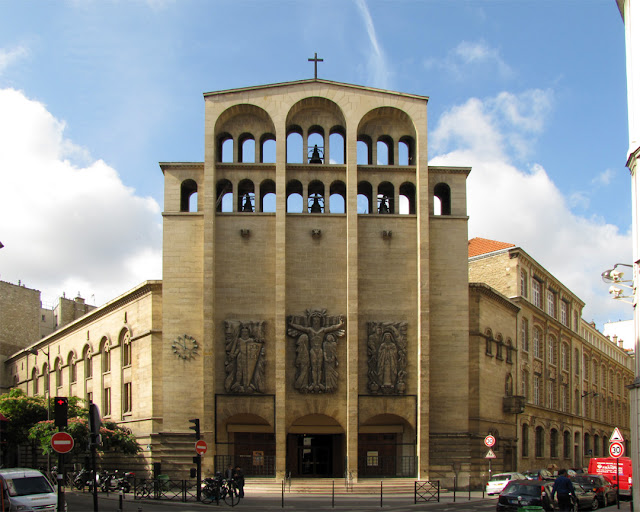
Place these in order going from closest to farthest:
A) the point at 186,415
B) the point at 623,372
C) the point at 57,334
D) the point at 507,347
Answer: the point at 186,415 → the point at 507,347 → the point at 57,334 → the point at 623,372

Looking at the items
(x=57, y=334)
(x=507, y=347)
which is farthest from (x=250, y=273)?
(x=57, y=334)

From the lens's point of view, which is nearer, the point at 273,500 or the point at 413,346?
the point at 273,500

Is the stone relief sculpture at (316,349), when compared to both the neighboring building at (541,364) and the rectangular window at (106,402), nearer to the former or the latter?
the neighboring building at (541,364)

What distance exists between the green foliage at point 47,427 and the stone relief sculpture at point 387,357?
14.8 metres

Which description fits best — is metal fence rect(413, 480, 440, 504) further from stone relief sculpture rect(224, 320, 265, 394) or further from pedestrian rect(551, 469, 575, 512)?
pedestrian rect(551, 469, 575, 512)

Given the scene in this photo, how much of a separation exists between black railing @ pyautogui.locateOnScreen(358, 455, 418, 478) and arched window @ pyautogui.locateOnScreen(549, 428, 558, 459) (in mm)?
24684

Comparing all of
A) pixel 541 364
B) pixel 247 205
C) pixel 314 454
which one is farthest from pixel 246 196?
pixel 541 364

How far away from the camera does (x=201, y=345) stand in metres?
43.8

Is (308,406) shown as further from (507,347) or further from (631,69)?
(631,69)

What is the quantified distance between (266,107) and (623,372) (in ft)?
219

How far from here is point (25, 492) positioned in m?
25.8

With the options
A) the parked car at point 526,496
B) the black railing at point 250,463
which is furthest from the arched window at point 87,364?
the parked car at point 526,496

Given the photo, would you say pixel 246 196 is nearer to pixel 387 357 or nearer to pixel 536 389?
pixel 387 357

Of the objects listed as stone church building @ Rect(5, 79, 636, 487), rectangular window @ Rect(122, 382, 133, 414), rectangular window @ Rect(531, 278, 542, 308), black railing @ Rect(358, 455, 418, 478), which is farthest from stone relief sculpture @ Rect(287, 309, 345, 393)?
rectangular window @ Rect(531, 278, 542, 308)
